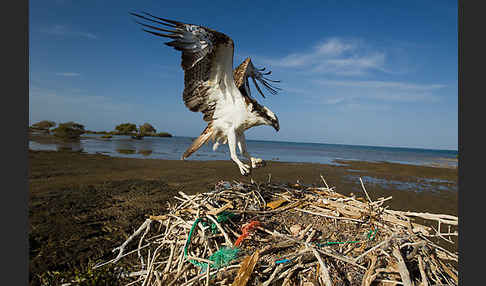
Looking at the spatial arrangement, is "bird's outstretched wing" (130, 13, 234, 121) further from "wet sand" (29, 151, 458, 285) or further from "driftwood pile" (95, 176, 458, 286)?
"wet sand" (29, 151, 458, 285)

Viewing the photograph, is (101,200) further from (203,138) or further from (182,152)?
(182,152)

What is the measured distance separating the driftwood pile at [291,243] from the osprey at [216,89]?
3.02 feet

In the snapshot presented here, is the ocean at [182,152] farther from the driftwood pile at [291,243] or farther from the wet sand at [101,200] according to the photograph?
the driftwood pile at [291,243]

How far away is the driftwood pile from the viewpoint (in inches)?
64.4

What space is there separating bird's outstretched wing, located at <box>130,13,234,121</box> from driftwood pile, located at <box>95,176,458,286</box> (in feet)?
4.88

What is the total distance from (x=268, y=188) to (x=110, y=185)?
6.46m

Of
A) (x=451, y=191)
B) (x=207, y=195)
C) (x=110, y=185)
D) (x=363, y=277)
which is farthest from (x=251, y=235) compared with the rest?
(x=451, y=191)

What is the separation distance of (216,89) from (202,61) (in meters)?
0.50

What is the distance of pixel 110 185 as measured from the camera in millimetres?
7516

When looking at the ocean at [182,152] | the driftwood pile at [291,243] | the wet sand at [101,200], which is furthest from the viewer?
the ocean at [182,152]

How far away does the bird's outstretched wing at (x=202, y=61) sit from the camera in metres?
2.84

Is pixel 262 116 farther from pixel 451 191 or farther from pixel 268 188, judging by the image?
pixel 451 191

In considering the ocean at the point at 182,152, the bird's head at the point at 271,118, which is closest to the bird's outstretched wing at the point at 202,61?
the bird's head at the point at 271,118

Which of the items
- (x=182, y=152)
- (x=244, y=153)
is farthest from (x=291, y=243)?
(x=182, y=152)
